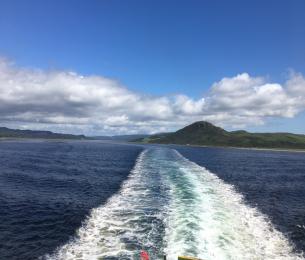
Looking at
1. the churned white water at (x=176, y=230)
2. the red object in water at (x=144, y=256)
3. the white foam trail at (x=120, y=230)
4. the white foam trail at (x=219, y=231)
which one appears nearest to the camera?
the red object in water at (x=144, y=256)

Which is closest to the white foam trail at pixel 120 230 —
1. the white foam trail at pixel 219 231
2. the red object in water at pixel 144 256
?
the red object in water at pixel 144 256

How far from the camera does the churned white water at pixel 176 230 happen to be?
1109 inches

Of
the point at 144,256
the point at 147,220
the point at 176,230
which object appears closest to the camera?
the point at 144,256

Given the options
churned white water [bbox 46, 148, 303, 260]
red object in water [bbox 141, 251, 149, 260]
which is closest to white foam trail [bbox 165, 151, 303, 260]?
churned white water [bbox 46, 148, 303, 260]

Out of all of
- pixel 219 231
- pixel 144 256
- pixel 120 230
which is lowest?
pixel 120 230

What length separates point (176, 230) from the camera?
33.7m

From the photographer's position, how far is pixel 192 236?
104ft

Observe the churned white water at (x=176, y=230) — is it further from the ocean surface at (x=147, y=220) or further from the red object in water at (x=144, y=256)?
the red object in water at (x=144, y=256)

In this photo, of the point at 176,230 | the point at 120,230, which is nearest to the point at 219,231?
the point at 176,230

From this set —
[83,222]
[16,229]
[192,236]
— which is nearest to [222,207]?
[192,236]

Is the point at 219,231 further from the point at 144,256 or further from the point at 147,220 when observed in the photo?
the point at 144,256

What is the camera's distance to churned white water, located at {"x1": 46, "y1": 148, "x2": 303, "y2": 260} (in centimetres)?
2817

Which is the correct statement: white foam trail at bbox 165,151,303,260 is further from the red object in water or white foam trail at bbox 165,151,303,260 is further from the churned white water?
the red object in water

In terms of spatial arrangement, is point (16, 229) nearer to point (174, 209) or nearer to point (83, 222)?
point (83, 222)
